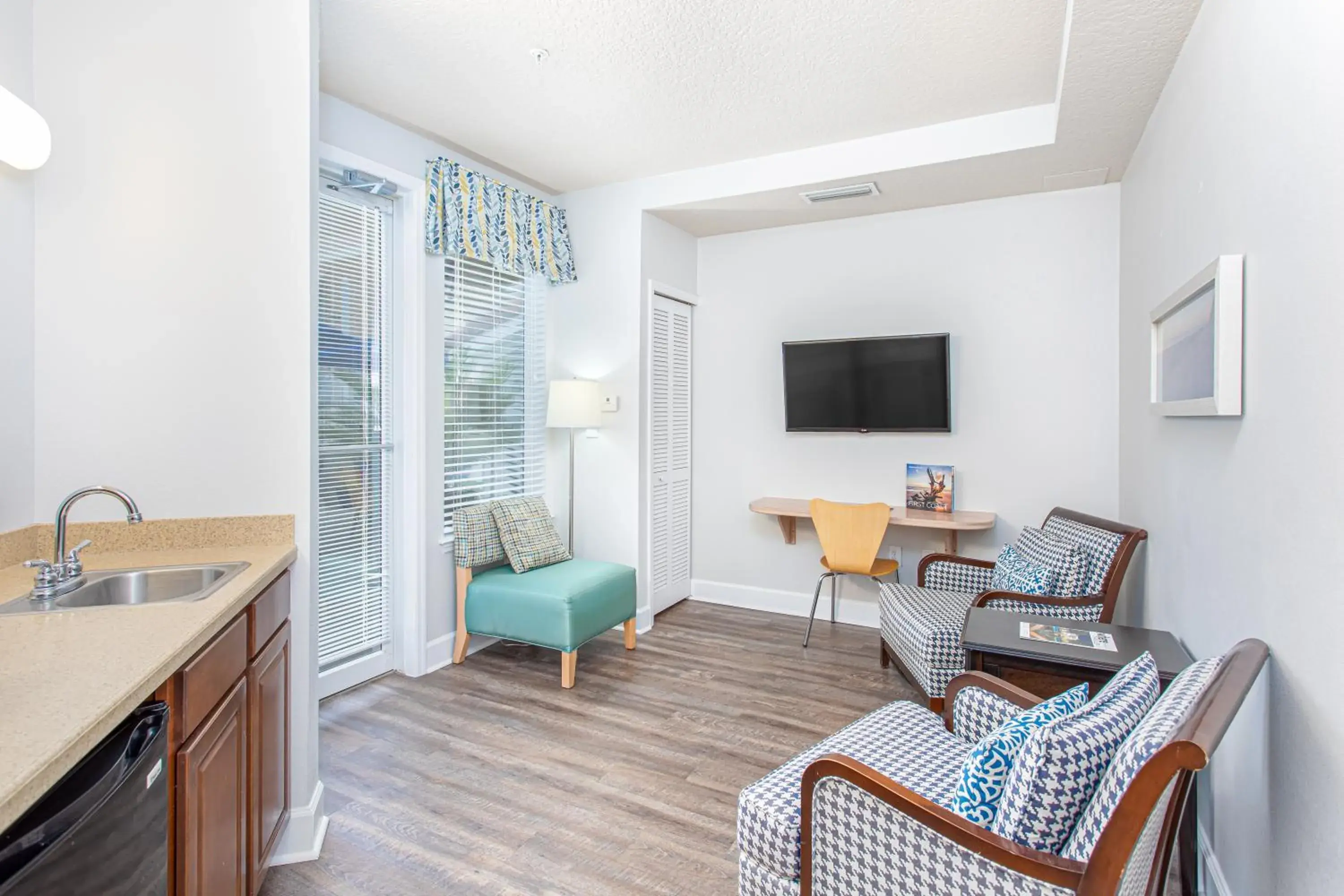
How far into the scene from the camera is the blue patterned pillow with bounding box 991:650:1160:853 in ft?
3.82

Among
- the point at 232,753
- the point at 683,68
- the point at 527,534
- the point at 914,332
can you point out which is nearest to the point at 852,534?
the point at 914,332

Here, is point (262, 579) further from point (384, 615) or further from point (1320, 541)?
point (1320, 541)

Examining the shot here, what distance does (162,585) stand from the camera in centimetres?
186

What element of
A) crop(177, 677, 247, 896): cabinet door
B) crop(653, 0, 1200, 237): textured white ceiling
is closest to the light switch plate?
crop(653, 0, 1200, 237): textured white ceiling

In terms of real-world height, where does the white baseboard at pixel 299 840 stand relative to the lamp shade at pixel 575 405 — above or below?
below

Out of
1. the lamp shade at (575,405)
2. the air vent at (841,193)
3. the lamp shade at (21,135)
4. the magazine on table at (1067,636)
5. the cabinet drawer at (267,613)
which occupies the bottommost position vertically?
the magazine on table at (1067,636)

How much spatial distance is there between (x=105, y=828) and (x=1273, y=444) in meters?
2.25

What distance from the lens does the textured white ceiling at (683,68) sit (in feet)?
7.96

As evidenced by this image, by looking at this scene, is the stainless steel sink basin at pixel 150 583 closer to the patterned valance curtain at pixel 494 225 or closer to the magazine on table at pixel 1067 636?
the patterned valance curtain at pixel 494 225

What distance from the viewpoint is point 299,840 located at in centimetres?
205

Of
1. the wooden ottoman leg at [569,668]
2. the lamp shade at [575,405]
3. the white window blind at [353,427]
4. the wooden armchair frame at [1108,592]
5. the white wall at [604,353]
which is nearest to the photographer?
the wooden armchair frame at [1108,592]

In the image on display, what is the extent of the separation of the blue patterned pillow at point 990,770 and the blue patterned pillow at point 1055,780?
0.06 metres

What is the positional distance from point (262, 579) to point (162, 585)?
35 centimetres

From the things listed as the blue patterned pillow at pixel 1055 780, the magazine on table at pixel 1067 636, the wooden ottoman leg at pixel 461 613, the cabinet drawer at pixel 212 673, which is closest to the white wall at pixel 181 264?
the cabinet drawer at pixel 212 673
